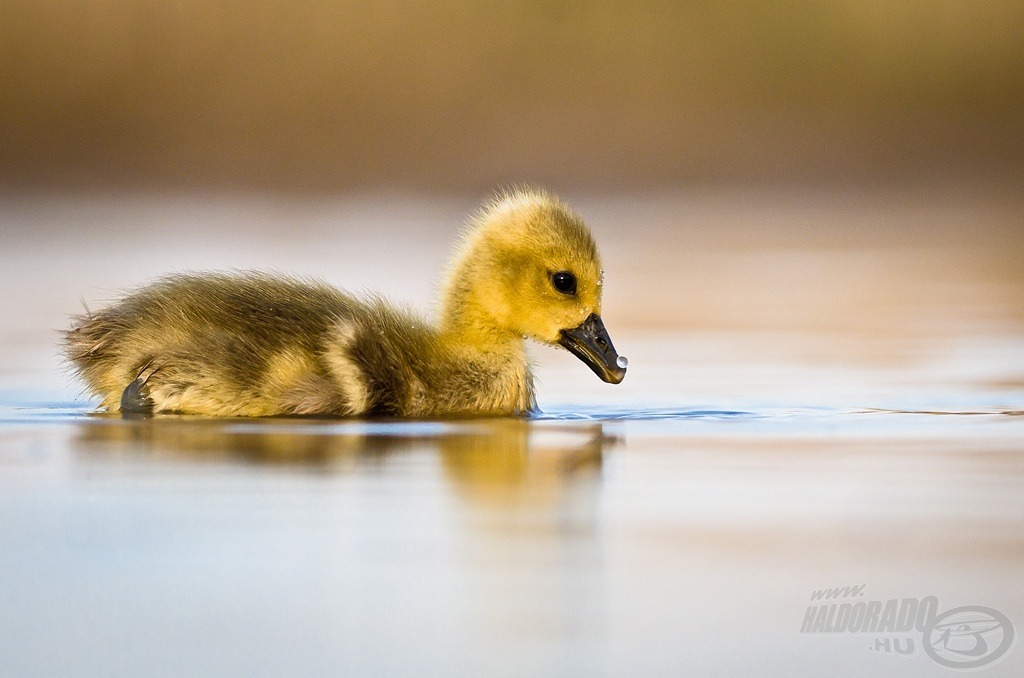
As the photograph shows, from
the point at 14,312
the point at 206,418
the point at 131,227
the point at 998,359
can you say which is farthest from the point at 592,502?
the point at 131,227

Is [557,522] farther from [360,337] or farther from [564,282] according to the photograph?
[564,282]

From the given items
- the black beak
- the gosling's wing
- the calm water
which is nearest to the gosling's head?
the black beak

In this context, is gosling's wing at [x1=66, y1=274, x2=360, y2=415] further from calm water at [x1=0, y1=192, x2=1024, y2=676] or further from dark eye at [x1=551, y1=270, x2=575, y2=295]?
dark eye at [x1=551, y1=270, x2=575, y2=295]

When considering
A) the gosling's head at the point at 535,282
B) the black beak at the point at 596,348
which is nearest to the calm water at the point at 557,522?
the black beak at the point at 596,348

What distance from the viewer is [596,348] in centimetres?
500

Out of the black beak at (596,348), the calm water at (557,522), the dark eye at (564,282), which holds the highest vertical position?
the dark eye at (564,282)

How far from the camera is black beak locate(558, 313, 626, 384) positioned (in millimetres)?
4949

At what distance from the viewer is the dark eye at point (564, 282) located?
500 centimetres

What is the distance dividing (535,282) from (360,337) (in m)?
0.55

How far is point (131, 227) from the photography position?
906 cm

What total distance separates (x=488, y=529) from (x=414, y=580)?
1.39 feet

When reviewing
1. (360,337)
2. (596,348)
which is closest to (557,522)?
(360,337)

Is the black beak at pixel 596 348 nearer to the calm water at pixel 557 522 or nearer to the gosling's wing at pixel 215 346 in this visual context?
the calm water at pixel 557 522

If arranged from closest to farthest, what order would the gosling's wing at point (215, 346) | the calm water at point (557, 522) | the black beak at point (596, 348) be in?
1. the calm water at point (557, 522)
2. the gosling's wing at point (215, 346)
3. the black beak at point (596, 348)
